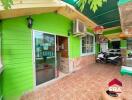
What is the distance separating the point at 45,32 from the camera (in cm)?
520

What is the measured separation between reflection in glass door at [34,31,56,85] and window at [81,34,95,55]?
3.56 m

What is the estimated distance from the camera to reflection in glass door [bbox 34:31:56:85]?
4.83 m

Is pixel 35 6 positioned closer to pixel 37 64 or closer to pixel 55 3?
pixel 55 3

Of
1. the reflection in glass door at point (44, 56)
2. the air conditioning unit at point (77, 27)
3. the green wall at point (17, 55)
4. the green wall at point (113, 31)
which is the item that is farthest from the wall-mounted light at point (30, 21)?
the green wall at point (113, 31)

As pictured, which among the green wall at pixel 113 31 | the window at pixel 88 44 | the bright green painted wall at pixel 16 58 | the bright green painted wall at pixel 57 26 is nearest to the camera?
the bright green painted wall at pixel 16 58

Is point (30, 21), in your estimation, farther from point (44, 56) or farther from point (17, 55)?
point (44, 56)

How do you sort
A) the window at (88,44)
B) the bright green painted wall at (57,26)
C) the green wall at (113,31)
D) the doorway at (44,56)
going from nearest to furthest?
the doorway at (44,56)
the bright green painted wall at (57,26)
the window at (88,44)
the green wall at (113,31)

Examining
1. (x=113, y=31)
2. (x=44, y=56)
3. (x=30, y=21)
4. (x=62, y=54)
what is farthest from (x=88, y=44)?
(x=30, y=21)

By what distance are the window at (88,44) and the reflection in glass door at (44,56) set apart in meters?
3.56

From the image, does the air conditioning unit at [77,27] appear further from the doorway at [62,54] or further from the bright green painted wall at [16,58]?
the bright green painted wall at [16,58]

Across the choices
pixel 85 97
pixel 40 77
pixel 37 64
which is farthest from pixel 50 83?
pixel 85 97

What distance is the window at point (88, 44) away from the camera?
893cm

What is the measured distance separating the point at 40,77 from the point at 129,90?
10.2 ft

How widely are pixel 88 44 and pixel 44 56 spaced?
17.0 ft
